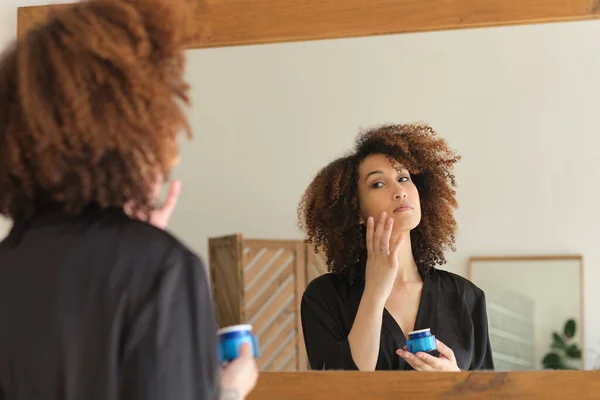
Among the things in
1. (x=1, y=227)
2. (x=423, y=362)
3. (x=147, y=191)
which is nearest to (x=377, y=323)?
(x=423, y=362)

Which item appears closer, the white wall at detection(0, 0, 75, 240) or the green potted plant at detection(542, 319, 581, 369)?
the green potted plant at detection(542, 319, 581, 369)

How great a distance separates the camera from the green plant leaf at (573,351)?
1032 mm

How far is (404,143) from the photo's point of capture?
109cm

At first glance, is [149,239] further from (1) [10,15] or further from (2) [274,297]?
(1) [10,15]

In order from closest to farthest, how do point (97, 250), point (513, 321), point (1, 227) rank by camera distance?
point (97, 250) < point (513, 321) < point (1, 227)

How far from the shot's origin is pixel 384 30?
3.70 ft

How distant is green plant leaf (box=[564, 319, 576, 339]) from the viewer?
103cm

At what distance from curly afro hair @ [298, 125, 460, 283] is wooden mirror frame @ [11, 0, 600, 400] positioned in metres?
0.16

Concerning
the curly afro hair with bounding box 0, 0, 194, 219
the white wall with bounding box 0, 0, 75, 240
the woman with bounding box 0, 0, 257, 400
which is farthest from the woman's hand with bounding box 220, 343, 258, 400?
the white wall with bounding box 0, 0, 75, 240

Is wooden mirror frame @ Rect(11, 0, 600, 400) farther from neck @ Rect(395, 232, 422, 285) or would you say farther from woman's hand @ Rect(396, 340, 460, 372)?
neck @ Rect(395, 232, 422, 285)

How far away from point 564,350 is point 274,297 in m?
0.43

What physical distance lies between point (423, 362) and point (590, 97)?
47 cm

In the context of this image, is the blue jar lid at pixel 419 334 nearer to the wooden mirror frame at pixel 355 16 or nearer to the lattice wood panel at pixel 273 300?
the lattice wood panel at pixel 273 300

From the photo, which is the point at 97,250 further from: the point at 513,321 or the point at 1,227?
the point at 1,227
